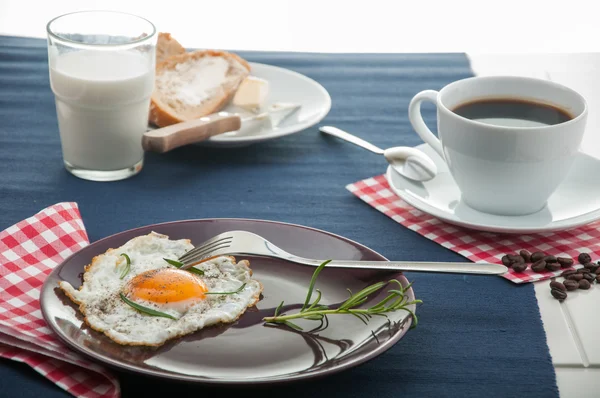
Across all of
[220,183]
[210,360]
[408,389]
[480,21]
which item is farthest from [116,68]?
[480,21]

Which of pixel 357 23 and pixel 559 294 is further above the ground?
pixel 559 294

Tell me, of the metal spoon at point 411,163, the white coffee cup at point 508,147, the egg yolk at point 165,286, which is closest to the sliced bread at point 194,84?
the metal spoon at point 411,163

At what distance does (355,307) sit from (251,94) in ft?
3.26

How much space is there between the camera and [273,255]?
1407mm

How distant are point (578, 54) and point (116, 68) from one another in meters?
1.61

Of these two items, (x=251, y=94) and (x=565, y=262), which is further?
(x=251, y=94)

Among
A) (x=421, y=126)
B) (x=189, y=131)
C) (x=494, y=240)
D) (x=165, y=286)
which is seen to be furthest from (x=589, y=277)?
(x=189, y=131)

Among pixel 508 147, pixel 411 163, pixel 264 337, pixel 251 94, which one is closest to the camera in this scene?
pixel 264 337

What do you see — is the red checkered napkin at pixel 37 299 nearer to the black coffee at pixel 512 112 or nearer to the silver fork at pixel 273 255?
the silver fork at pixel 273 255

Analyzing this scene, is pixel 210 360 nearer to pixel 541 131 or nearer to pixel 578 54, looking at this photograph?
pixel 541 131

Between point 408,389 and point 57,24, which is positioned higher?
point 57,24

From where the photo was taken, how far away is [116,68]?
6.07ft

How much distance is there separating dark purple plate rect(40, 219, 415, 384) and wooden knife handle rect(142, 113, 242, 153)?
1.49 feet

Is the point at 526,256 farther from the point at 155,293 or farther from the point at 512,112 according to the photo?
the point at 155,293
